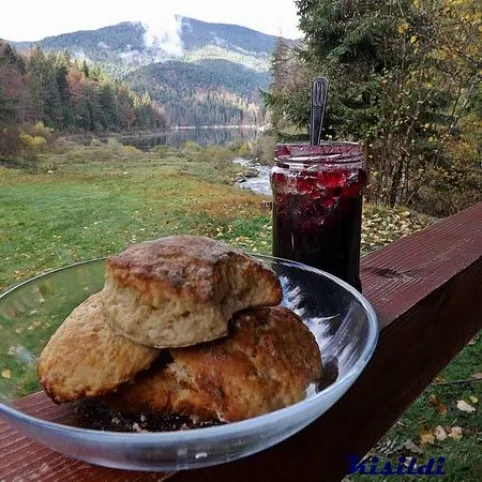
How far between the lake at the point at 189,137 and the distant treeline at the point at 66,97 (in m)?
0.06

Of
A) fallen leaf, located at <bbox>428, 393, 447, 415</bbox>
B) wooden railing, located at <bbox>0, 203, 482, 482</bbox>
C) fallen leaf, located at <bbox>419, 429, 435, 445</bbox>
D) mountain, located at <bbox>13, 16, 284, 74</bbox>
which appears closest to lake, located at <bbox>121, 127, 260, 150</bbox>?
mountain, located at <bbox>13, 16, 284, 74</bbox>

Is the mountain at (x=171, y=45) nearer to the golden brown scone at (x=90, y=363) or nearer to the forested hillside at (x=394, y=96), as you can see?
the forested hillside at (x=394, y=96)

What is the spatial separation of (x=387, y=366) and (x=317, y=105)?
0.23 m

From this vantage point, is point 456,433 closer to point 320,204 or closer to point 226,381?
point 320,204

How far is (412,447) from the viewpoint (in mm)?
1104

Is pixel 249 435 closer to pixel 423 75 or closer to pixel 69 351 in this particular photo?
pixel 69 351

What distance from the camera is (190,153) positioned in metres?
2.74

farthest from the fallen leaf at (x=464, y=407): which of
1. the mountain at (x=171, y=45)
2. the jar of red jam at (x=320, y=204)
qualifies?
the mountain at (x=171, y=45)

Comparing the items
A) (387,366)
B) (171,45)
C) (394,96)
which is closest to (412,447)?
(387,366)

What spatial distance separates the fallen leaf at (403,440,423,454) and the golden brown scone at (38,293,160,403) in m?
1.02

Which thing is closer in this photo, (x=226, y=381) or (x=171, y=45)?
(x=226, y=381)

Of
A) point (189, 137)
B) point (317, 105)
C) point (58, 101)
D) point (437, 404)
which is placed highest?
point (317, 105)

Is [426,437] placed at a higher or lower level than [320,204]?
lower

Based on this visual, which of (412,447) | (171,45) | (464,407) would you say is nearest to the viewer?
(412,447)
